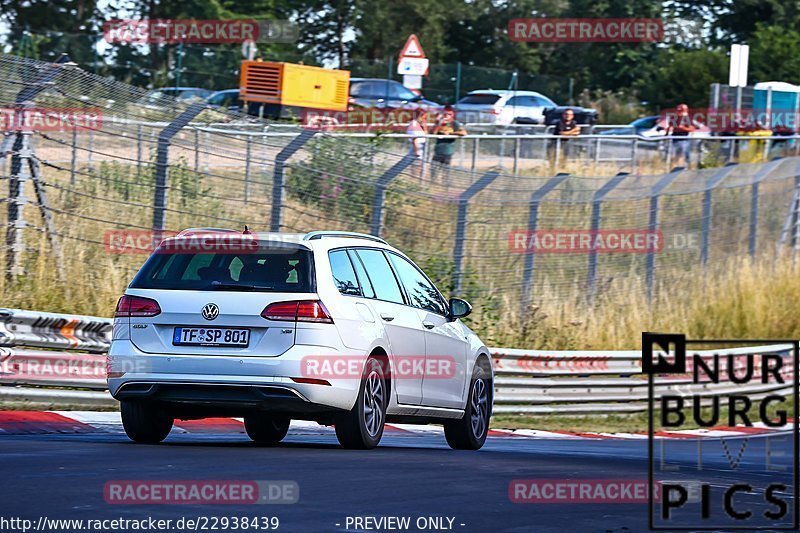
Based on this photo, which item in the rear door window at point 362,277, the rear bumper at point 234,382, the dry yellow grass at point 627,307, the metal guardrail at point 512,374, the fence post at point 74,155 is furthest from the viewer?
the dry yellow grass at point 627,307

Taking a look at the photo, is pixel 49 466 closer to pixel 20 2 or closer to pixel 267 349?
pixel 267 349

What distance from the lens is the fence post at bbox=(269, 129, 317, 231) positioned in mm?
15977

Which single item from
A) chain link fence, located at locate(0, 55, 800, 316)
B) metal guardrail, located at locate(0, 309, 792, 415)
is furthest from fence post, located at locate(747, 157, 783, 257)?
metal guardrail, located at locate(0, 309, 792, 415)

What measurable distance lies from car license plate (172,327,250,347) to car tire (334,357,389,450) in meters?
0.88

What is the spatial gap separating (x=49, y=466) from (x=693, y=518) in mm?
3470

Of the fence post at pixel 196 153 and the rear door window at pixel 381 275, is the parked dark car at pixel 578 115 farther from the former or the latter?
the rear door window at pixel 381 275

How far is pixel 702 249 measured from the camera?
22.8 meters

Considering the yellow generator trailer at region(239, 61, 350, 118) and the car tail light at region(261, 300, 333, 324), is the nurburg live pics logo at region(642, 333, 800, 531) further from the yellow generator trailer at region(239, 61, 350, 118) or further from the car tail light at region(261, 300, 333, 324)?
the yellow generator trailer at region(239, 61, 350, 118)

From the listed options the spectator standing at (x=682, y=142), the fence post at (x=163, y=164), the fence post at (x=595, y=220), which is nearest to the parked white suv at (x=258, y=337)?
the fence post at (x=163, y=164)

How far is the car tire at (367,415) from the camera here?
10.2 meters

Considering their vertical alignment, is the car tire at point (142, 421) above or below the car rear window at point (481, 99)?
below

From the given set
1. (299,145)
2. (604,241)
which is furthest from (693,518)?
(604,241)

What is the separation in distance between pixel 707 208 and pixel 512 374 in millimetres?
6901

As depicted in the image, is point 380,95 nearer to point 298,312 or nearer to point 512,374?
point 512,374
